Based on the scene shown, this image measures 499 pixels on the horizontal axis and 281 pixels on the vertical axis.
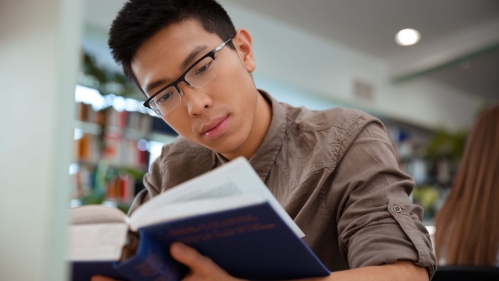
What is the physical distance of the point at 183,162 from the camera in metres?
1.25

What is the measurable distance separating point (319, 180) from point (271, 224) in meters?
0.42

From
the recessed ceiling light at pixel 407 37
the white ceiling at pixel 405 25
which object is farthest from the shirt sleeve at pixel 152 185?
the recessed ceiling light at pixel 407 37

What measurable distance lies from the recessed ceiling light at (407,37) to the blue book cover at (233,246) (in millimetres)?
4739

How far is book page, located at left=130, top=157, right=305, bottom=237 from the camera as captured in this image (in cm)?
53

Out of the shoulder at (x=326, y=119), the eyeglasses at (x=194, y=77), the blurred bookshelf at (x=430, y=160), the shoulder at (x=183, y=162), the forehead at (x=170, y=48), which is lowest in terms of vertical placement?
the blurred bookshelf at (x=430, y=160)

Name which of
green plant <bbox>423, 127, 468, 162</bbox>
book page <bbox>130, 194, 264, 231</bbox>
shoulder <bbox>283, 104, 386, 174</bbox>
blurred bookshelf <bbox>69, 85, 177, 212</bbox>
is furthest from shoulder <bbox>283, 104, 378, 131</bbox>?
green plant <bbox>423, 127, 468, 162</bbox>

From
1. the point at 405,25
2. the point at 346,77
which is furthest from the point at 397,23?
the point at 346,77

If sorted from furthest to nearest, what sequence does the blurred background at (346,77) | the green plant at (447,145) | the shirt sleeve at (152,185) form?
the green plant at (447,145) < the blurred background at (346,77) < the shirt sleeve at (152,185)

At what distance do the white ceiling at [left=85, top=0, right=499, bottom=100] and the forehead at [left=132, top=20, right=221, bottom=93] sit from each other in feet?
9.51

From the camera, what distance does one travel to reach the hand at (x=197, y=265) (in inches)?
22.7

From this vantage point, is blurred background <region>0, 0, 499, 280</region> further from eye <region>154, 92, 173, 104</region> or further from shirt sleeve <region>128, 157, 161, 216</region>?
eye <region>154, 92, 173, 104</region>

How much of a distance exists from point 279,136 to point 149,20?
15.2 inches

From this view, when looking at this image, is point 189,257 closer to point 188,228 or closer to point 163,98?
point 188,228

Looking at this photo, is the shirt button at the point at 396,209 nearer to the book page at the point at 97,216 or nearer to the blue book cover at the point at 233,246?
the blue book cover at the point at 233,246
